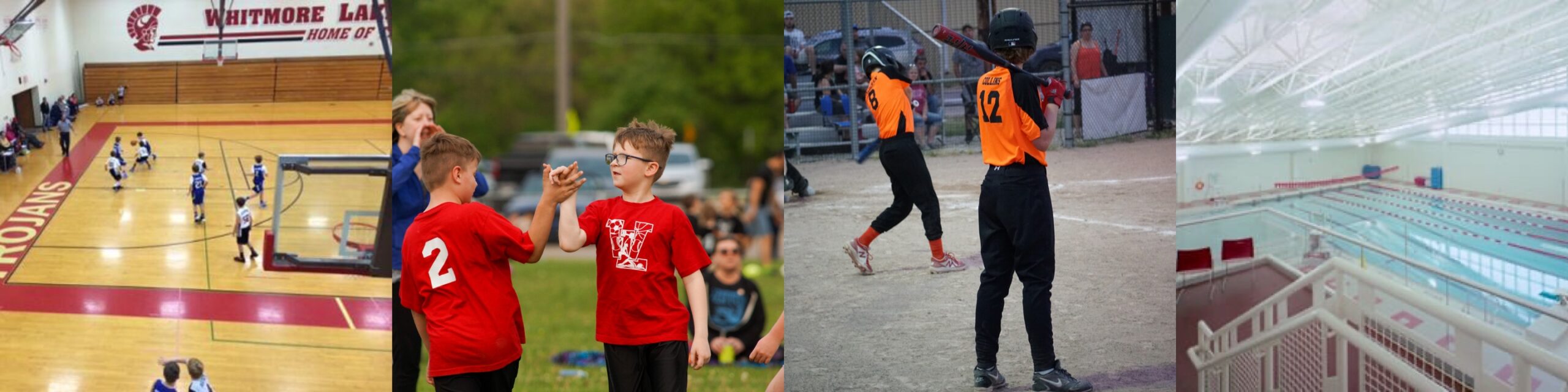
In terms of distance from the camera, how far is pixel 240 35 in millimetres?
3461

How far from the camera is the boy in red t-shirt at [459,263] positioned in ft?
9.12

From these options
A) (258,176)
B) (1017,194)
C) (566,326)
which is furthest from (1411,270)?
(566,326)

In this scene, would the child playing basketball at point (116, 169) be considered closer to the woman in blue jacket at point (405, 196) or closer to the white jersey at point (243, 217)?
the white jersey at point (243, 217)

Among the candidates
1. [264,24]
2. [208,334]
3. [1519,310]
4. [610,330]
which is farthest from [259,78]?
[1519,310]

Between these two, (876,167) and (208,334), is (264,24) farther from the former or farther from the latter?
(876,167)

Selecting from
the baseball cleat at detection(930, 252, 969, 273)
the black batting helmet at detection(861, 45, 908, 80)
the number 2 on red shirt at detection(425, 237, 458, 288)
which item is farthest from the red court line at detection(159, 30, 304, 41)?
the baseball cleat at detection(930, 252, 969, 273)

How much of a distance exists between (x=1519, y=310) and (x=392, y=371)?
3717 mm

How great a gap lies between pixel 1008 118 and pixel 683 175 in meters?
9.89

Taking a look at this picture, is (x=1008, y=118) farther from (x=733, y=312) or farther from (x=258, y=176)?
Result: (x=733, y=312)

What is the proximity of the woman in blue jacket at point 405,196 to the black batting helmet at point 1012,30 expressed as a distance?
1575 millimetres

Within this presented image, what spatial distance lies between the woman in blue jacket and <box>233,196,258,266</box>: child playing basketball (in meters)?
0.40

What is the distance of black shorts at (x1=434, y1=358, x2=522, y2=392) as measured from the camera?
112 inches

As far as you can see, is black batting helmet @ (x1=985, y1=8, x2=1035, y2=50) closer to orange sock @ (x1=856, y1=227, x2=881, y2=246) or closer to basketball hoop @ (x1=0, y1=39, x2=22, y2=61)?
orange sock @ (x1=856, y1=227, x2=881, y2=246)

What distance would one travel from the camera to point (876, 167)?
367 cm
